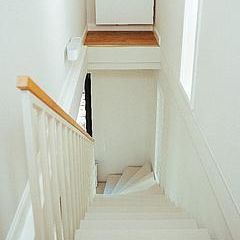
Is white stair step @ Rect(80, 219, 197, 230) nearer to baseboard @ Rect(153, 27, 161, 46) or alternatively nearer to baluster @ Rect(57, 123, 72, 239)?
baluster @ Rect(57, 123, 72, 239)

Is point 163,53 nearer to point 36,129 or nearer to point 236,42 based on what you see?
point 236,42

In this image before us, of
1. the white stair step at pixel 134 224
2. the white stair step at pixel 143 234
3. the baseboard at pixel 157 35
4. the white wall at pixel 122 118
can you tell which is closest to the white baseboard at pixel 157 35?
the baseboard at pixel 157 35

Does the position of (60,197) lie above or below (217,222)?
above

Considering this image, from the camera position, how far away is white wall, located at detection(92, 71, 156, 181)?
6.42 m

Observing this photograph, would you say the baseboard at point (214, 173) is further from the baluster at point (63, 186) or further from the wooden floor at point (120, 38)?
the wooden floor at point (120, 38)

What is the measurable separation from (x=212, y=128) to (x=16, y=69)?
1252mm

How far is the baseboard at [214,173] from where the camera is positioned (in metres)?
1.84

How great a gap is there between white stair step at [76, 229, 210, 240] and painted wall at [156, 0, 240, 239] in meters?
0.14

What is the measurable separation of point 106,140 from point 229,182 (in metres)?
4.94

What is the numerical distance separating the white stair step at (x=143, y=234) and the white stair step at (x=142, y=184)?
12.2 ft

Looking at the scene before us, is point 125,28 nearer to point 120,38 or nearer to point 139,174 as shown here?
point 120,38

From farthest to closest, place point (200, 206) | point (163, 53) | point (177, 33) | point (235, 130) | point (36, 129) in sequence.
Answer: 1. point (163, 53)
2. point (177, 33)
3. point (200, 206)
4. point (235, 130)
5. point (36, 129)

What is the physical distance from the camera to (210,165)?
2.32 m

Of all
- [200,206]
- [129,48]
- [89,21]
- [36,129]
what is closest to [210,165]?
[200,206]
